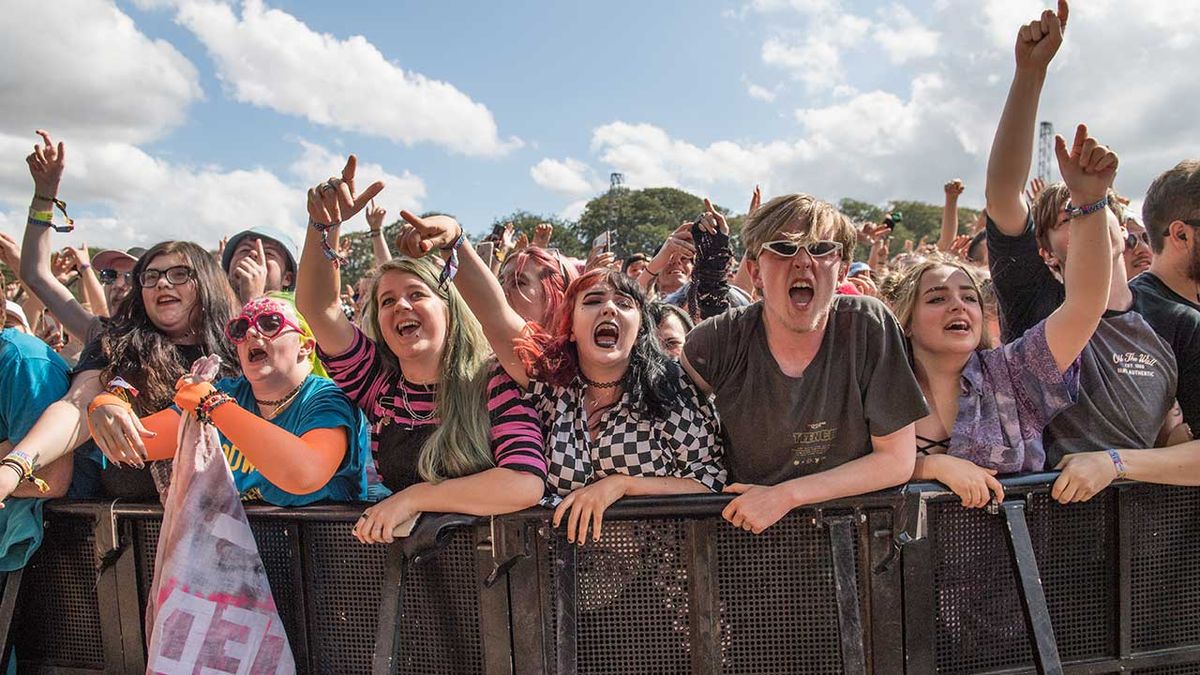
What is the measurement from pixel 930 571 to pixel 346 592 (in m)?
1.81

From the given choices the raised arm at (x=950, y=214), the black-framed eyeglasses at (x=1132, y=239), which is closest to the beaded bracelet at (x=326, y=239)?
the black-framed eyeglasses at (x=1132, y=239)

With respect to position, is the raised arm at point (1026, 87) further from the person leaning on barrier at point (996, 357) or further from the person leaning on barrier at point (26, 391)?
the person leaning on barrier at point (26, 391)

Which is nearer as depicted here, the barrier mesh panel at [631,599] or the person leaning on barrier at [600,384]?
the barrier mesh panel at [631,599]

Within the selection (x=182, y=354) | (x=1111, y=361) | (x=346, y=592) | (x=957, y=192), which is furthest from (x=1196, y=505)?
(x=957, y=192)

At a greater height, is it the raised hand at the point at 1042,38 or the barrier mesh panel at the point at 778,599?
the raised hand at the point at 1042,38

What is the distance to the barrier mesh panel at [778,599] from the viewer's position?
2252mm

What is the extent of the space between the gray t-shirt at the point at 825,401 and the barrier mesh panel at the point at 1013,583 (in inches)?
13.3

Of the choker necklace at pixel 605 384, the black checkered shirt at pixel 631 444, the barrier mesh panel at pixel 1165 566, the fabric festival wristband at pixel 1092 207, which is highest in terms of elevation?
the fabric festival wristband at pixel 1092 207

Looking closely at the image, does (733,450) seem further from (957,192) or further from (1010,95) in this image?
(957,192)

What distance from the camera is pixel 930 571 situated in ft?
7.32

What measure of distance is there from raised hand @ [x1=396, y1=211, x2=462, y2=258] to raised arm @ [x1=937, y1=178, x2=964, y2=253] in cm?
556

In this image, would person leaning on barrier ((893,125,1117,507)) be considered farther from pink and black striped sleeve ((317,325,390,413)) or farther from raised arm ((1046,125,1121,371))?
pink and black striped sleeve ((317,325,390,413))

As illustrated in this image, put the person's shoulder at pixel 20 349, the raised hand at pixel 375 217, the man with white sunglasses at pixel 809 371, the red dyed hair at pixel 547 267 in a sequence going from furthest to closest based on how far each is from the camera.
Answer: the raised hand at pixel 375 217
the red dyed hair at pixel 547 267
the person's shoulder at pixel 20 349
the man with white sunglasses at pixel 809 371

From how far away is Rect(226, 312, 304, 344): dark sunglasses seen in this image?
2.75m
